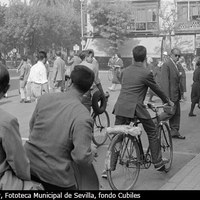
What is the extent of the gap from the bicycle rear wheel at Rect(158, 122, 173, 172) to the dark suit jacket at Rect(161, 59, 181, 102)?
2.06 metres

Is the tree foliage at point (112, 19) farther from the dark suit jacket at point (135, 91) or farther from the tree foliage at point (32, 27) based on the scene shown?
the dark suit jacket at point (135, 91)

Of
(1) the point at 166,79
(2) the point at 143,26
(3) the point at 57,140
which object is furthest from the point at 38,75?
(2) the point at 143,26

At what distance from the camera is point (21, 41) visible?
50.2 metres

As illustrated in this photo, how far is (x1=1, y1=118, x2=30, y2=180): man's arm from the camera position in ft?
8.34

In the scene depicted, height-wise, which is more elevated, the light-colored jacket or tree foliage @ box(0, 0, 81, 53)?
tree foliage @ box(0, 0, 81, 53)

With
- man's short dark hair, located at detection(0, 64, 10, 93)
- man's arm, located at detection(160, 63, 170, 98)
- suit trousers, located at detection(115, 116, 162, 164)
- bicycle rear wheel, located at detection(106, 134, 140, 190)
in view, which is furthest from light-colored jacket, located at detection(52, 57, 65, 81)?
man's short dark hair, located at detection(0, 64, 10, 93)

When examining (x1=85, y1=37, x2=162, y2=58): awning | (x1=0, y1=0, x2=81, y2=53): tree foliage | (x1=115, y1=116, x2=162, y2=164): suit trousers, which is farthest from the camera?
(x1=0, y1=0, x2=81, y2=53): tree foliage

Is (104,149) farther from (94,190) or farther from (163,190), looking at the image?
(94,190)

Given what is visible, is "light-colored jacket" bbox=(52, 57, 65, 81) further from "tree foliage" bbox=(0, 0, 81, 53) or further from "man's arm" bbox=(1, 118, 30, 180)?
"tree foliage" bbox=(0, 0, 81, 53)

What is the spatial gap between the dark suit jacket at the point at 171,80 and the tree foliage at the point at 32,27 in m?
42.0

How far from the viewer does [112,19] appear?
139 ft

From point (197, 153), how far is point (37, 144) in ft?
14.8

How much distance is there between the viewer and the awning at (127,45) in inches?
1683

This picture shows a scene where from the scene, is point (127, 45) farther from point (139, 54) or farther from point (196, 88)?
point (139, 54)
